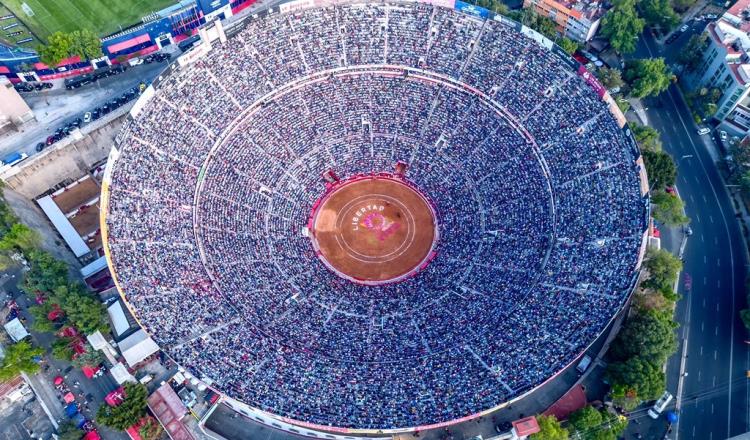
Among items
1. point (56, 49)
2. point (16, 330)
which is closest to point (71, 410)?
point (16, 330)

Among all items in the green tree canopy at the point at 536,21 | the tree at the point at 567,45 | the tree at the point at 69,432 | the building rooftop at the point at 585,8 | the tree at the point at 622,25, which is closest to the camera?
the tree at the point at 69,432

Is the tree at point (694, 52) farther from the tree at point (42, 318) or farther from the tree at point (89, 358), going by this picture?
the tree at point (42, 318)

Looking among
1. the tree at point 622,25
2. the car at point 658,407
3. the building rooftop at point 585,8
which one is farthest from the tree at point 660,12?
the car at point 658,407

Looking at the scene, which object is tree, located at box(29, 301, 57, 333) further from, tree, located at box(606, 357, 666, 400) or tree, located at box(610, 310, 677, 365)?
tree, located at box(610, 310, 677, 365)

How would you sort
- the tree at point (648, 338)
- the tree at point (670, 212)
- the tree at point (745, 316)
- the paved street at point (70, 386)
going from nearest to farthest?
1. the tree at point (648, 338)
2. the paved street at point (70, 386)
3. the tree at point (745, 316)
4. the tree at point (670, 212)

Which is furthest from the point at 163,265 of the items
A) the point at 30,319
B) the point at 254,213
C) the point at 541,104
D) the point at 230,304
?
the point at 541,104
